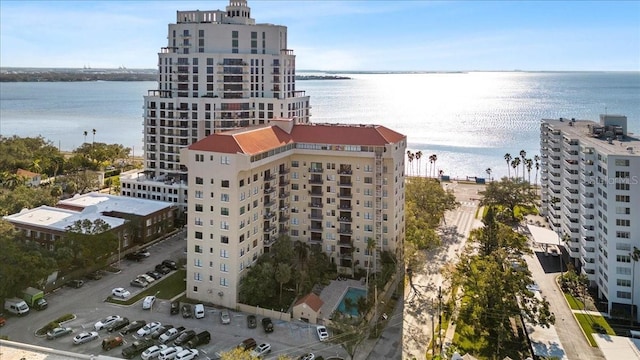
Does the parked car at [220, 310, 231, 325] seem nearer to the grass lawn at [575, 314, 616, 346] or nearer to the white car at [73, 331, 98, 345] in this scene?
the white car at [73, 331, 98, 345]

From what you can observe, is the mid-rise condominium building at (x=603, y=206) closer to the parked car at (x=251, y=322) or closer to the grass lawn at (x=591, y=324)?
the grass lawn at (x=591, y=324)

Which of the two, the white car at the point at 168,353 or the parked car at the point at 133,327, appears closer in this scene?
the white car at the point at 168,353

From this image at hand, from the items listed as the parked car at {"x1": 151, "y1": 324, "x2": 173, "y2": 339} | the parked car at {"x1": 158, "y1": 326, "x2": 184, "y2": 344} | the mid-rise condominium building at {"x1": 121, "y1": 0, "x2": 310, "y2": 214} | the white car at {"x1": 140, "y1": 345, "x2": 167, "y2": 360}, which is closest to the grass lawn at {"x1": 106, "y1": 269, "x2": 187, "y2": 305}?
the parked car at {"x1": 151, "y1": 324, "x2": 173, "y2": 339}

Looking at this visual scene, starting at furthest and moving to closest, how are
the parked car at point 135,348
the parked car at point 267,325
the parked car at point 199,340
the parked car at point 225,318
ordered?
the parked car at point 225,318 → the parked car at point 267,325 → the parked car at point 199,340 → the parked car at point 135,348

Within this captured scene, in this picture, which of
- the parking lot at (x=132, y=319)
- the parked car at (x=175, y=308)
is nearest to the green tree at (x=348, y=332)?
the parking lot at (x=132, y=319)

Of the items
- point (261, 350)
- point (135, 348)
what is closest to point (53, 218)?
point (135, 348)

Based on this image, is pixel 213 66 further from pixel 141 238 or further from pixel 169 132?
pixel 141 238
